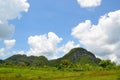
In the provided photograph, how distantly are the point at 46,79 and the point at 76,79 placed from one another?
795cm

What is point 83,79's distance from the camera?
6350cm

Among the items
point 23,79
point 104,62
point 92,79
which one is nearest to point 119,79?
point 92,79

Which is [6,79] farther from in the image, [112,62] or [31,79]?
[112,62]

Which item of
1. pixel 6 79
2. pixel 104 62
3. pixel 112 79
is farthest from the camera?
pixel 104 62

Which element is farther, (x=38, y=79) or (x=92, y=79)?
(x=38, y=79)

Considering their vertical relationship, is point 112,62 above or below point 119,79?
above

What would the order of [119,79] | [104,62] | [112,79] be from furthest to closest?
[104,62]
[112,79]
[119,79]

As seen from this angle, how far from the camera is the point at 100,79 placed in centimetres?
6238

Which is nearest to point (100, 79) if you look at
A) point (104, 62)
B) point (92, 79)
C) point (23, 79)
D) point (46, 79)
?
point (92, 79)

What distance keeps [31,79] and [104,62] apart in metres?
92.6

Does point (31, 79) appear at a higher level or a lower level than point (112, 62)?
lower

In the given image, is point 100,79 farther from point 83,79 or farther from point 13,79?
point 13,79

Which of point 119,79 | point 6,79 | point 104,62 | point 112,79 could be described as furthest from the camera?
point 104,62

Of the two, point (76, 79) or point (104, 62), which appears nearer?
point (76, 79)
